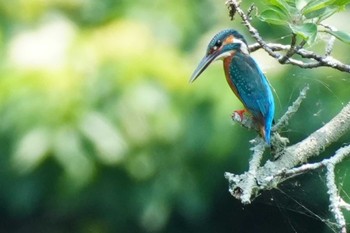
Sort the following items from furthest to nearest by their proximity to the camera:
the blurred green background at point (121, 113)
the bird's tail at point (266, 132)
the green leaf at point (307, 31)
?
the blurred green background at point (121, 113) < the bird's tail at point (266, 132) < the green leaf at point (307, 31)

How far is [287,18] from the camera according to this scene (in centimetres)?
149

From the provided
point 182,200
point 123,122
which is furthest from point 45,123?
point 182,200

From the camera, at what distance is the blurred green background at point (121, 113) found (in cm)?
370

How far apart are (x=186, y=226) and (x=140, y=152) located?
2.03ft

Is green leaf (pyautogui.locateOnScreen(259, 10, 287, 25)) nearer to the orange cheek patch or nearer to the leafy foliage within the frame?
the leafy foliage

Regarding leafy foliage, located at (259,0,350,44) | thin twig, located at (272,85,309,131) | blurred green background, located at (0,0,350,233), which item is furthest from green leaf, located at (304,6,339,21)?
blurred green background, located at (0,0,350,233)

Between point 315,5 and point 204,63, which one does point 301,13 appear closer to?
point 315,5

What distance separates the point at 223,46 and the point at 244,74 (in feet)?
0.15

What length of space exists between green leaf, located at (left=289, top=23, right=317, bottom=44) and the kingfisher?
0.48ft

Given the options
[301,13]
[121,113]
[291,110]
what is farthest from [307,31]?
[121,113]

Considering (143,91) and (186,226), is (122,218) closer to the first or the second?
(186,226)

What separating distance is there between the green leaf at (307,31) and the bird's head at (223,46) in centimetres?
15

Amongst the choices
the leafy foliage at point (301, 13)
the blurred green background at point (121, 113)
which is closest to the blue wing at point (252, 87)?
the leafy foliage at point (301, 13)

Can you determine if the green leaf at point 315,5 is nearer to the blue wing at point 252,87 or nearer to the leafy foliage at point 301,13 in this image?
the leafy foliage at point 301,13
